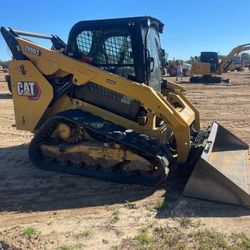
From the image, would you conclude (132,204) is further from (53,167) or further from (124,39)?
(124,39)

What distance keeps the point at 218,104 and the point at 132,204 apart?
35.8ft

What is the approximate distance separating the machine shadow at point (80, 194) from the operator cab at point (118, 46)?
1.61 meters

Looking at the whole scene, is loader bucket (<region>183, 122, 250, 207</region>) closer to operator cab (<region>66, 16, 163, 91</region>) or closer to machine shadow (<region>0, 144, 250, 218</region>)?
machine shadow (<region>0, 144, 250, 218</region>)

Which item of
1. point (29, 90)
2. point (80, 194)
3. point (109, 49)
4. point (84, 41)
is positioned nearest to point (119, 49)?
point (109, 49)

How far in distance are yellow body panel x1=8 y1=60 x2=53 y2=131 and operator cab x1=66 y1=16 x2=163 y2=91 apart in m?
0.65

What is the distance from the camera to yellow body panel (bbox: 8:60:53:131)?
652 cm

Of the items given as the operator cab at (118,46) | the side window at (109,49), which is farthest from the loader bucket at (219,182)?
the side window at (109,49)

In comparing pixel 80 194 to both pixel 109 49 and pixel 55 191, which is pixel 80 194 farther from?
pixel 109 49

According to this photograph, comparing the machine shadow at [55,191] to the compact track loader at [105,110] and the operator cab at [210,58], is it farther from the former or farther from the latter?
the operator cab at [210,58]

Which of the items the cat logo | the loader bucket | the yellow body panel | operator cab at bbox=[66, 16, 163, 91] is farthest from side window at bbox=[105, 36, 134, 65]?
the loader bucket

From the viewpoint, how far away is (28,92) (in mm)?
6613

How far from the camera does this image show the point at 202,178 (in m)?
5.25

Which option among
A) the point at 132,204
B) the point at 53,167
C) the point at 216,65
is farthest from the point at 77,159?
the point at 216,65

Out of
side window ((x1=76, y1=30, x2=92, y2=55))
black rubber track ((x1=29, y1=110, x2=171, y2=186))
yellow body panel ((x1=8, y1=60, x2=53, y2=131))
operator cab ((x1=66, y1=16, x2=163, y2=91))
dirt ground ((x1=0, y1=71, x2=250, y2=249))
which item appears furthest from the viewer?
yellow body panel ((x1=8, y1=60, x2=53, y2=131))
